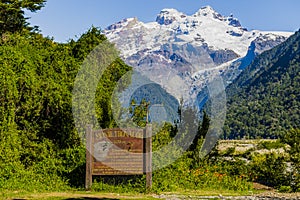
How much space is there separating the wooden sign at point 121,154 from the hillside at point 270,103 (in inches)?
4166

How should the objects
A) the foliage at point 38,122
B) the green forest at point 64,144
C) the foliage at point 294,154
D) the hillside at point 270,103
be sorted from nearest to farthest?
the green forest at point 64,144 → the foliage at point 38,122 → the foliage at point 294,154 → the hillside at point 270,103

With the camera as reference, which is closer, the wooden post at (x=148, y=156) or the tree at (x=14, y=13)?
the wooden post at (x=148, y=156)

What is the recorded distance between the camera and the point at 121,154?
53.4 ft

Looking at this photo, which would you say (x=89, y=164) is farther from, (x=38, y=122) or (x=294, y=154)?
(x=294, y=154)

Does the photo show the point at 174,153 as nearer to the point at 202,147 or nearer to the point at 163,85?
the point at 202,147

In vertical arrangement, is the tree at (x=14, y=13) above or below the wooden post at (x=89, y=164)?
above

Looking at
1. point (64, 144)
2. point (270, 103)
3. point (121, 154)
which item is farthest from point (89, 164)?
point (270, 103)

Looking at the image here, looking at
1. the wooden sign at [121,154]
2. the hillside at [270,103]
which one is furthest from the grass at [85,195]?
the hillside at [270,103]

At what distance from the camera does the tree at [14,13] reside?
90.8 feet

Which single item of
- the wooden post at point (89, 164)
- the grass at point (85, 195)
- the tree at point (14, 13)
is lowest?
the grass at point (85, 195)

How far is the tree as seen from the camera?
27.7 meters

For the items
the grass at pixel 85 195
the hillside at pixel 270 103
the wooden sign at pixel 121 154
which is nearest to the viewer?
the grass at pixel 85 195

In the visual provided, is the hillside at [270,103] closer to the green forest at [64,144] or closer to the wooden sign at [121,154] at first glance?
the green forest at [64,144]

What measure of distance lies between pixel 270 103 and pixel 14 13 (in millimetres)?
136992
